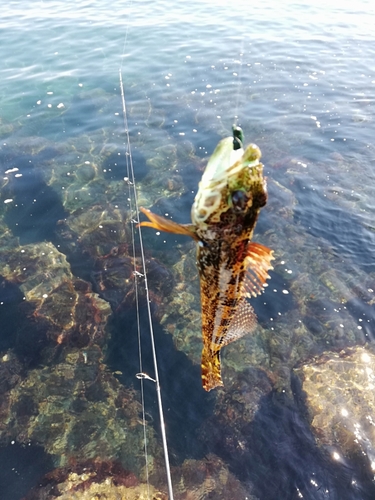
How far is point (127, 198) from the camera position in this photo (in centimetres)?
1143

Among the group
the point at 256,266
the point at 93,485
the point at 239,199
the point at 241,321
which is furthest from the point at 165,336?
the point at 239,199

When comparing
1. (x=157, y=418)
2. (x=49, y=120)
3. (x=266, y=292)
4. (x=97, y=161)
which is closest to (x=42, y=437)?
(x=157, y=418)

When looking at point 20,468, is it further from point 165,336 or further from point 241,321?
point 241,321

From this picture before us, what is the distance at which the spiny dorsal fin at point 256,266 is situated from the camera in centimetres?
366

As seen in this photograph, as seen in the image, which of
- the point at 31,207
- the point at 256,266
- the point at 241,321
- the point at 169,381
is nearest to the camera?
the point at 256,266

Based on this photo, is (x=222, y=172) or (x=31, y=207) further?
(x=31, y=207)

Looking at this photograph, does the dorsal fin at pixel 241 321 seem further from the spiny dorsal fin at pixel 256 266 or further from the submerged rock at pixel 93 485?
the submerged rock at pixel 93 485

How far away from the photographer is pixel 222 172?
313 cm

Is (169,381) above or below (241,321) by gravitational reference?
below

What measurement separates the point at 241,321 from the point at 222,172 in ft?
6.74

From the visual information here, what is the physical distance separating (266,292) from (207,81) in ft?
42.9

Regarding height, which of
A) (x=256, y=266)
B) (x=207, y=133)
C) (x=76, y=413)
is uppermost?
(x=256, y=266)

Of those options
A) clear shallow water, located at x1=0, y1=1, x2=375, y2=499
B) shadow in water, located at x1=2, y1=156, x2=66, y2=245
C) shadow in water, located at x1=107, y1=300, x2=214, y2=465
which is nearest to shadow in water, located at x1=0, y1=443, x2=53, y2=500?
clear shallow water, located at x1=0, y1=1, x2=375, y2=499

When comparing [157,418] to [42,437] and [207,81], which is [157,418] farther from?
[207,81]
